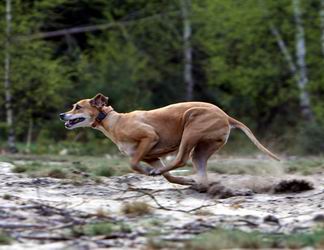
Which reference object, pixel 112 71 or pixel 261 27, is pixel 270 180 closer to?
pixel 261 27

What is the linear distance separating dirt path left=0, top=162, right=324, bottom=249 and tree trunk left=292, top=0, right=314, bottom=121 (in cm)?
1559

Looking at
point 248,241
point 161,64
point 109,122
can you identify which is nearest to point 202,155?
point 109,122

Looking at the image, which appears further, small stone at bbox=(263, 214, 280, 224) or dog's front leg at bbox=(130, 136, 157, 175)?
dog's front leg at bbox=(130, 136, 157, 175)

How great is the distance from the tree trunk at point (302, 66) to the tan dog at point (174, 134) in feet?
54.9

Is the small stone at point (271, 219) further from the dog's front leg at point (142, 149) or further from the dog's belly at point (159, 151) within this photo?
the dog's belly at point (159, 151)

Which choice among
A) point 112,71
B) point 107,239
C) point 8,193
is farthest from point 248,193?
point 112,71

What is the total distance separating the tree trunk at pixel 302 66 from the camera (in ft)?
98.1

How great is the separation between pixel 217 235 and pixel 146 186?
5.25m

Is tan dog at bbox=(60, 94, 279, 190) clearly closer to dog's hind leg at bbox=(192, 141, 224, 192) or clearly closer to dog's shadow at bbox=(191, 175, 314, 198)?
dog's hind leg at bbox=(192, 141, 224, 192)

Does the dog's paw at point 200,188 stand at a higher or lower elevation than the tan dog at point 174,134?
lower

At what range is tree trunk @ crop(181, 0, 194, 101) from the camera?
33875mm

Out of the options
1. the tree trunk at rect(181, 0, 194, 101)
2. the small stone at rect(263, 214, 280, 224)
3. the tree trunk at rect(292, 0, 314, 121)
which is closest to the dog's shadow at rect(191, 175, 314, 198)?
the small stone at rect(263, 214, 280, 224)

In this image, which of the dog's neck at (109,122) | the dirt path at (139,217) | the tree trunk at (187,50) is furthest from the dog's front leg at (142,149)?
the tree trunk at (187,50)

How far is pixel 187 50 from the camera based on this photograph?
114 feet
